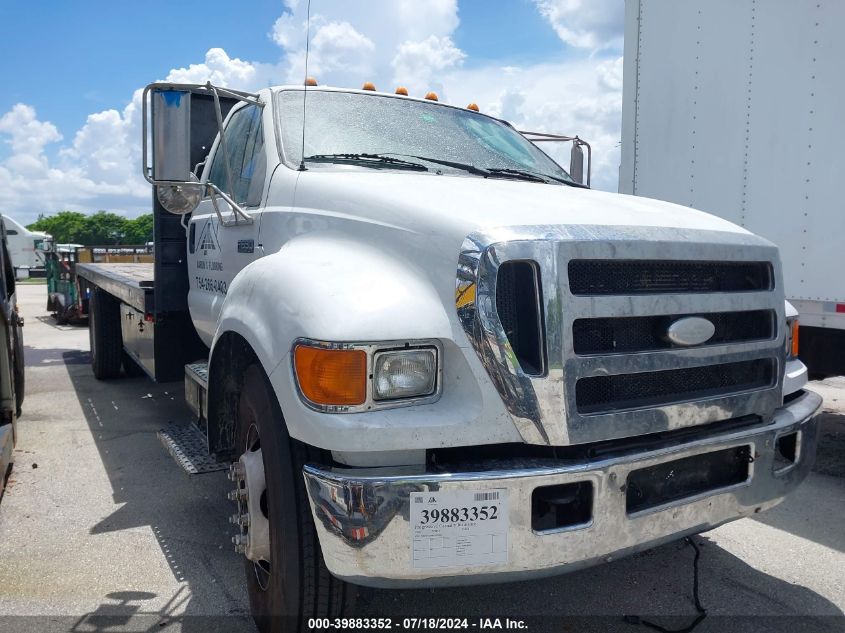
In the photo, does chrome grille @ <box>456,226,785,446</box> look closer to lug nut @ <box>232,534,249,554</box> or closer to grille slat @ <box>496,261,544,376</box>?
grille slat @ <box>496,261,544,376</box>

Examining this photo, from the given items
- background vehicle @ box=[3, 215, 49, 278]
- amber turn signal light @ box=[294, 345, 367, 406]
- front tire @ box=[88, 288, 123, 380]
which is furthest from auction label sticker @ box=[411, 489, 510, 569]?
background vehicle @ box=[3, 215, 49, 278]

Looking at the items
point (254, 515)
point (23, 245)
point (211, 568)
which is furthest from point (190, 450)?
point (23, 245)

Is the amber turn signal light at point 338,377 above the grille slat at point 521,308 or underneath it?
underneath

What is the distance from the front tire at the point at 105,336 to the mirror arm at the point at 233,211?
421cm

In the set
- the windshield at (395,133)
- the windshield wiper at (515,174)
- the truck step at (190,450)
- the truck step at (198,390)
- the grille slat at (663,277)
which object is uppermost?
the windshield at (395,133)

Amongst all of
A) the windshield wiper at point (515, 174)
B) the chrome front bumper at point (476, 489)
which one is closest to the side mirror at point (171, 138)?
the windshield wiper at point (515, 174)

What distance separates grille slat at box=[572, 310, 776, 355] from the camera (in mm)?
2393

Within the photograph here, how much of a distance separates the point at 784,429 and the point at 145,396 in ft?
20.0

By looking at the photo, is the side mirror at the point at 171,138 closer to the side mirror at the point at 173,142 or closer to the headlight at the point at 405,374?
the side mirror at the point at 173,142

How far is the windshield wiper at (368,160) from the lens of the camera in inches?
133

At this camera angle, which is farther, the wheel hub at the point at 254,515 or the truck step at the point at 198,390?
the truck step at the point at 198,390

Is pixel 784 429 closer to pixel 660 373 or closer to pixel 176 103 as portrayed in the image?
pixel 660 373

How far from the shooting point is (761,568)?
3.55 m

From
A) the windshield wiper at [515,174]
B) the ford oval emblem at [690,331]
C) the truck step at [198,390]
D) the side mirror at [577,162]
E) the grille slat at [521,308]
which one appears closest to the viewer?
the grille slat at [521,308]
